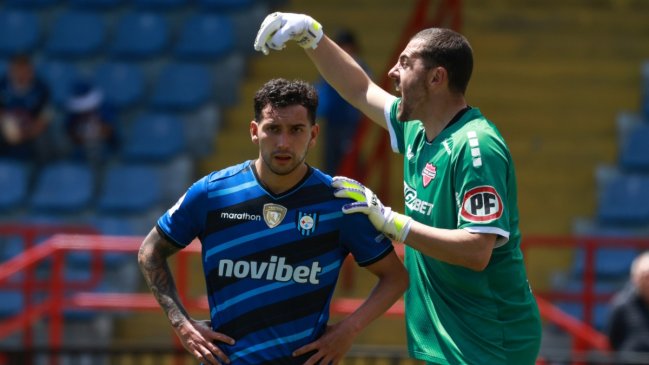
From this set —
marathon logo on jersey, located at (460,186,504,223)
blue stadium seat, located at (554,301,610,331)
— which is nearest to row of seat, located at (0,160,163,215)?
blue stadium seat, located at (554,301,610,331)

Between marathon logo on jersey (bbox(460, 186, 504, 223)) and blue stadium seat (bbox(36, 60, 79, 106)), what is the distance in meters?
9.92

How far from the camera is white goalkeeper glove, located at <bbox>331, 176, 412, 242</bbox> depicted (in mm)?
4918

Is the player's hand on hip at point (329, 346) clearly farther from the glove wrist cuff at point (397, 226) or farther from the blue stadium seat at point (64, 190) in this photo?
the blue stadium seat at point (64, 190)

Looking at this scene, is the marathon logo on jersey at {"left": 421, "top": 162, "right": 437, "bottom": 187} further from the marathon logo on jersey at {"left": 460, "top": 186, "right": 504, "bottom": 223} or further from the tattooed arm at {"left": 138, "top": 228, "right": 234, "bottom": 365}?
the tattooed arm at {"left": 138, "top": 228, "right": 234, "bottom": 365}

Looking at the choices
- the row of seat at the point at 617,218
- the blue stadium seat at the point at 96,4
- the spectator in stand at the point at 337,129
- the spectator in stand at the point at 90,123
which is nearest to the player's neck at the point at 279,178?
the row of seat at the point at 617,218

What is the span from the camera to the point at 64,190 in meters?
13.4

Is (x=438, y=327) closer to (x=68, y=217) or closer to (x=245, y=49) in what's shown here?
(x=68, y=217)

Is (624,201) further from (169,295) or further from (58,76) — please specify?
(169,295)

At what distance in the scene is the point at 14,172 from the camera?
44.2ft

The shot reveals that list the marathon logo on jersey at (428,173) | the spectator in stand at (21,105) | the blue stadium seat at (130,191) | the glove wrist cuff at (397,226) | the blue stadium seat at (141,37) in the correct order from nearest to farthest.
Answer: the glove wrist cuff at (397,226), the marathon logo on jersey at (428,173), the blue stadium seat at (130,191), the spectator in stand at (21,105), the blue stadium seat at (141,37)

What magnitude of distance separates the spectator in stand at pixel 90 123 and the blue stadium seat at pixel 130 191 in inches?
11.8

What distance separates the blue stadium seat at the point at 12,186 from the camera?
1334cm

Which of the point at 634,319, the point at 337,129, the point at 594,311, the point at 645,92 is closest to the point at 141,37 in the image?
the point at 337,129

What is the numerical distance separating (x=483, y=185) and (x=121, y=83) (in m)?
9.81
